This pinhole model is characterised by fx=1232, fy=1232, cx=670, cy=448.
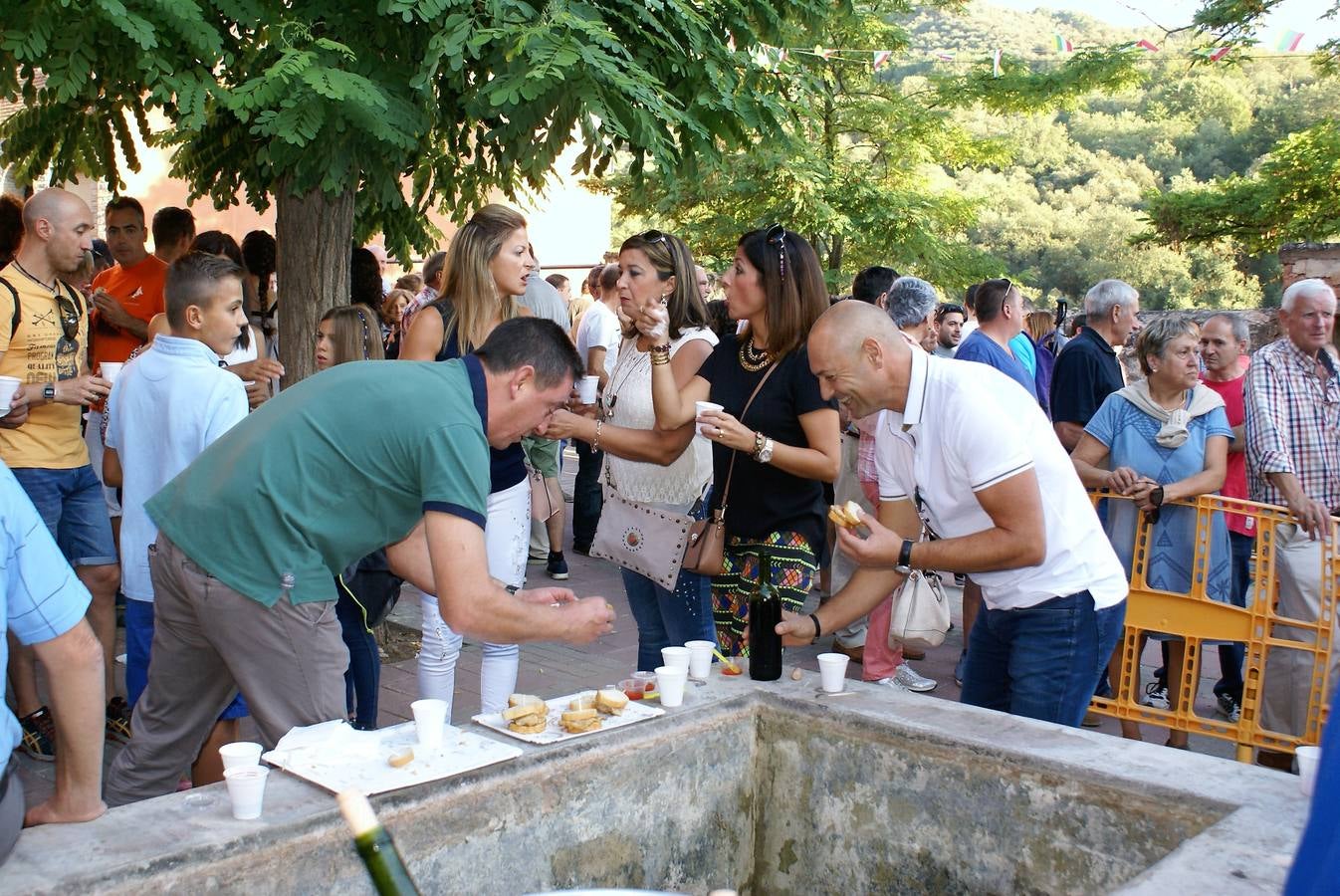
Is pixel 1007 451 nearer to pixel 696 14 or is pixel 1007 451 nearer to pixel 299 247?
pixel 696 14

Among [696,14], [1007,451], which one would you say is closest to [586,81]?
[696,14]

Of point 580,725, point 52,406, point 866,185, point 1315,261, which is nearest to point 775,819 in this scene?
point 580,725

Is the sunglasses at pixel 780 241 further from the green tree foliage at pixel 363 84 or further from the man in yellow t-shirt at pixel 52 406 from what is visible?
the man in yellow t-shirt at pixel 52 406

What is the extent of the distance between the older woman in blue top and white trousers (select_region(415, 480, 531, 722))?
277 cm

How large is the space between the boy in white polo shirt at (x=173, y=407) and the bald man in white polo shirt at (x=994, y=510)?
2.14 metres

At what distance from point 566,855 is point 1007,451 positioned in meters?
1.53

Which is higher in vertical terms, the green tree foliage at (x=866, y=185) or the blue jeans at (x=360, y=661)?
the green tree foliage at (x=866, y=185)

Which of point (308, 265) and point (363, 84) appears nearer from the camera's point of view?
point (363, 84)

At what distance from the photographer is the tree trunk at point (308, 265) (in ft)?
20.8

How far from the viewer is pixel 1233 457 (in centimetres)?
638

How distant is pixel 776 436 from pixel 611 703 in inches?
54.6

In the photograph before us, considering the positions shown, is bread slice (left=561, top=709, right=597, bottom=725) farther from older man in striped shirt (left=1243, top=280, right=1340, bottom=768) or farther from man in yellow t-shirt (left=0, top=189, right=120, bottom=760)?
older man in striped shirt (left=1243, top=280, right=1340, bottom=768)

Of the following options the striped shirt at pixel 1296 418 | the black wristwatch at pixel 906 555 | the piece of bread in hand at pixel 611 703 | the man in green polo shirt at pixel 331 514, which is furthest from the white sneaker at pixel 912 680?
the man in green polo shirt at pixel 331 514

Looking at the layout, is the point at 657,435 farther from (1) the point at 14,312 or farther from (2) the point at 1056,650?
(1) the point at 14,312
